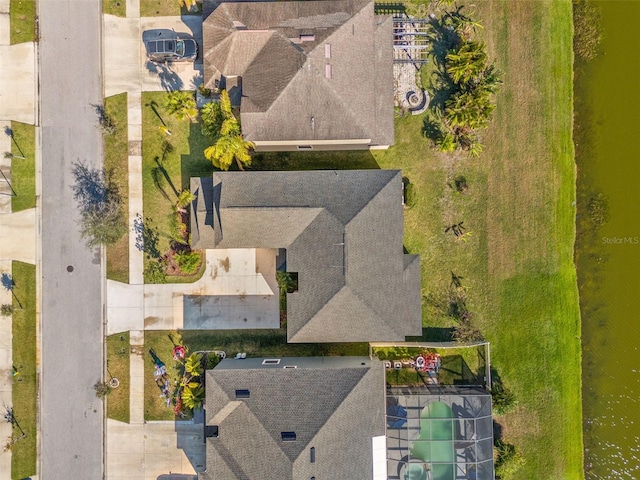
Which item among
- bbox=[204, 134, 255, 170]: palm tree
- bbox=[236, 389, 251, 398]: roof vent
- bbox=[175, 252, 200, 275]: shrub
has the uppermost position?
bbox=[204, 134, 255, 170]: palm tree

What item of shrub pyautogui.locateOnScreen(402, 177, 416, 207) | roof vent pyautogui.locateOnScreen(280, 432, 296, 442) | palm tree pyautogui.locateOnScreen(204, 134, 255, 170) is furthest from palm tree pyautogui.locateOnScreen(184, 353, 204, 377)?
shrub pyautogui.locateOnScreen(402, 177, 416, 207)

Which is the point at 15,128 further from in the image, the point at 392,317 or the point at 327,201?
the point at 392,317

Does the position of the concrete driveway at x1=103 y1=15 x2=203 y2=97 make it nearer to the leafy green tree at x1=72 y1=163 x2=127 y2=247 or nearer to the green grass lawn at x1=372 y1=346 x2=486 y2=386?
the leafy green tree at x1=72 y1=163 x2=127 y2=247

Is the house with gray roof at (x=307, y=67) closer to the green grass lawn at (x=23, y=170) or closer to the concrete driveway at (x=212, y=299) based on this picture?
the concrete driveway at (x=212, y=299)

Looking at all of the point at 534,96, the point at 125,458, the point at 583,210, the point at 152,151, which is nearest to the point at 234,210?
the point at 152,151

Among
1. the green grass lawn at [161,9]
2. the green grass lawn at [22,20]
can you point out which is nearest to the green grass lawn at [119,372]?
the green grass lawn at [22,20]

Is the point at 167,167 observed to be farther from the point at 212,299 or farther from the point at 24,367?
the point at 24,367
